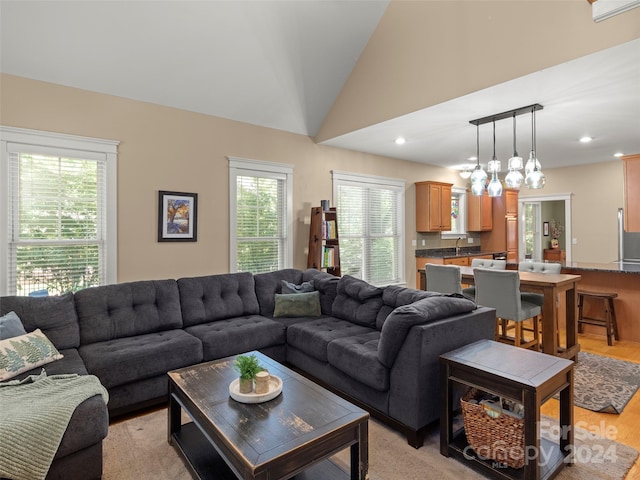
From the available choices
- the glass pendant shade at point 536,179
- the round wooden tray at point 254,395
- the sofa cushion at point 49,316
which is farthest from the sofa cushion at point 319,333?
the glass pendant shade at point 536,179

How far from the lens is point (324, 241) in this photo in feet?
16.4

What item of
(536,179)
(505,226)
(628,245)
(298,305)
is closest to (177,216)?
(298,305)

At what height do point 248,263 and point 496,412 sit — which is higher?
point 248,263

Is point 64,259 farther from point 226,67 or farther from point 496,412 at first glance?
point 496,412

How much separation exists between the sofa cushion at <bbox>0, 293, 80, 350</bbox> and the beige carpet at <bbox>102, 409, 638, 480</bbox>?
2.80ft

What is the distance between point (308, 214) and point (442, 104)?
2371 mm

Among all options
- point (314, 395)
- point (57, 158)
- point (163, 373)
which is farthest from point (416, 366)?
point (57, 158)

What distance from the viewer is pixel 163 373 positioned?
2848 millimetres

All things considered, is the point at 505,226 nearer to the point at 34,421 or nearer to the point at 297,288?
the point at 297,288

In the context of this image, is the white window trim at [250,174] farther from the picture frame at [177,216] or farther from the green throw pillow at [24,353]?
the green throw pillow at [24,353]

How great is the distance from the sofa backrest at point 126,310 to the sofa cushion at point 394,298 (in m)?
1.93

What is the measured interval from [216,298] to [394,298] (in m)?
1.86

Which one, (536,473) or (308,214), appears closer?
(536,473)

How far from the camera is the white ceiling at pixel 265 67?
119 inches
